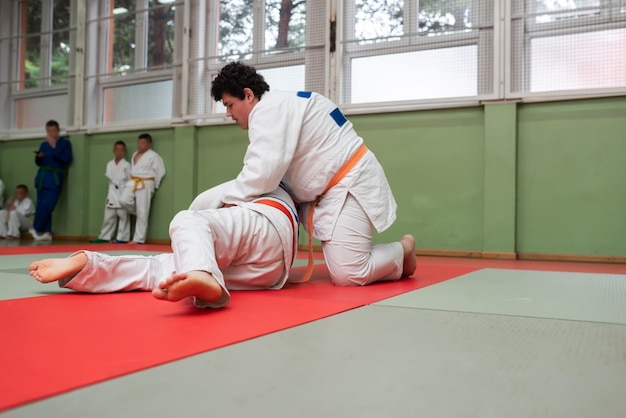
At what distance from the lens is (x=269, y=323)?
4.98 ft

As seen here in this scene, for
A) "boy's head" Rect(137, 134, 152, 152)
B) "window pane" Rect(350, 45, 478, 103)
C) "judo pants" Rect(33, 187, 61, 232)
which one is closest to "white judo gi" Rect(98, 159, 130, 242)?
"boy's head" Rect(137, 134, 152, 152)

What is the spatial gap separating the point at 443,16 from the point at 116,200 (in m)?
4.17

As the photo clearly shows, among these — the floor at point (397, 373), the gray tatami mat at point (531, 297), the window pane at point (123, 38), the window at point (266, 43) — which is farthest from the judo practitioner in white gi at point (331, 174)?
the window pane at point (123, 38)

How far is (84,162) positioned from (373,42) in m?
4.05

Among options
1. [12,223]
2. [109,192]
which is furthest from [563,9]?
[12,223]

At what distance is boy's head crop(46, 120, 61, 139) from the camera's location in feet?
22.9

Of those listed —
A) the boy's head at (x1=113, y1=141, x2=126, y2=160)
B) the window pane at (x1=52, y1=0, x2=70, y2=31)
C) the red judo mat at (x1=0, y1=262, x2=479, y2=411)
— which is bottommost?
the red judo mat at (x1=0, y1=262, x2=479, y2=411)

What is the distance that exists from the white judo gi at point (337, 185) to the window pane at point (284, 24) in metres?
3.47

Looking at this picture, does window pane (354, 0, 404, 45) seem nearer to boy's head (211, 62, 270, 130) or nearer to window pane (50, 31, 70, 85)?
boy's head (211, 62, 270, 130)

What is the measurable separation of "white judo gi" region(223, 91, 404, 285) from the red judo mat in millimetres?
200

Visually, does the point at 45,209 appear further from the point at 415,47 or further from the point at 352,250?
the point at 352,250

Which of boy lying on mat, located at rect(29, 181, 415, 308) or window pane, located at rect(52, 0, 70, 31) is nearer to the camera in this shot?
boy lying on mat, located at rect(29, 181, 415, 308)

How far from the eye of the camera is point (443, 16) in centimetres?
505

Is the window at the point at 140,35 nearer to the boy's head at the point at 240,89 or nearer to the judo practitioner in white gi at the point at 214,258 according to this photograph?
the boy's head at the point at 240,89
